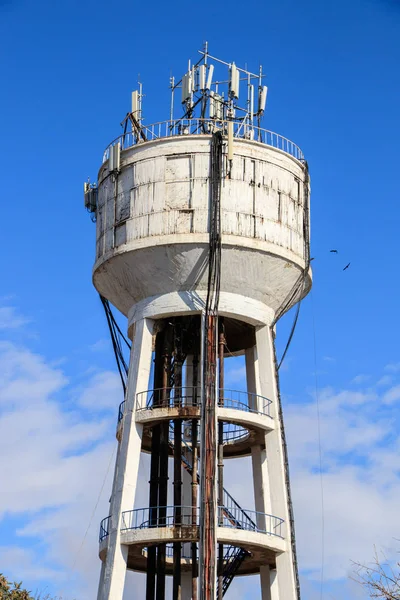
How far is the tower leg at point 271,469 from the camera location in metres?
35.3

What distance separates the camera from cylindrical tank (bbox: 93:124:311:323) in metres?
36.4

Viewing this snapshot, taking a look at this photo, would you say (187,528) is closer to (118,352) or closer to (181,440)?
(181,440)

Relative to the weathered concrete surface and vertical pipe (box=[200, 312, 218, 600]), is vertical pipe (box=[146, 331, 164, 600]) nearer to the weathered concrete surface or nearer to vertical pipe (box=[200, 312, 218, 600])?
vertical pipe (box=[200, 312, 218, 600])

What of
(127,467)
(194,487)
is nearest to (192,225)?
(127,467)

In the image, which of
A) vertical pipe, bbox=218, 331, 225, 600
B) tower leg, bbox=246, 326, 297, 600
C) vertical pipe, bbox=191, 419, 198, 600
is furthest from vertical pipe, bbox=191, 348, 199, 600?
tower leg, bbox=246, 326, 297, 600

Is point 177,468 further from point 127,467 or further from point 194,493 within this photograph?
point 127,467

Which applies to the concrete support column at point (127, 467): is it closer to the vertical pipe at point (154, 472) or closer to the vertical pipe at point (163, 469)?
the vertical pipe at point (154, 472)

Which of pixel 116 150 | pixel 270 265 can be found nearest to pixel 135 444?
pixel 270 265

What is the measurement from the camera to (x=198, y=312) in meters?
36.6

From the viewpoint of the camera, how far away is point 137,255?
36656 millimetres

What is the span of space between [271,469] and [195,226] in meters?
8.12

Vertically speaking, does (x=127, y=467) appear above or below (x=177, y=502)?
above

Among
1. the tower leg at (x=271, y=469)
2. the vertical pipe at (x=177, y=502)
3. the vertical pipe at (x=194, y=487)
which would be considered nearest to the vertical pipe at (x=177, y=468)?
the vertical pipe at (x=177, y=502)

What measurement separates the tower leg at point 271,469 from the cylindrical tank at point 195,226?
1.39 m
